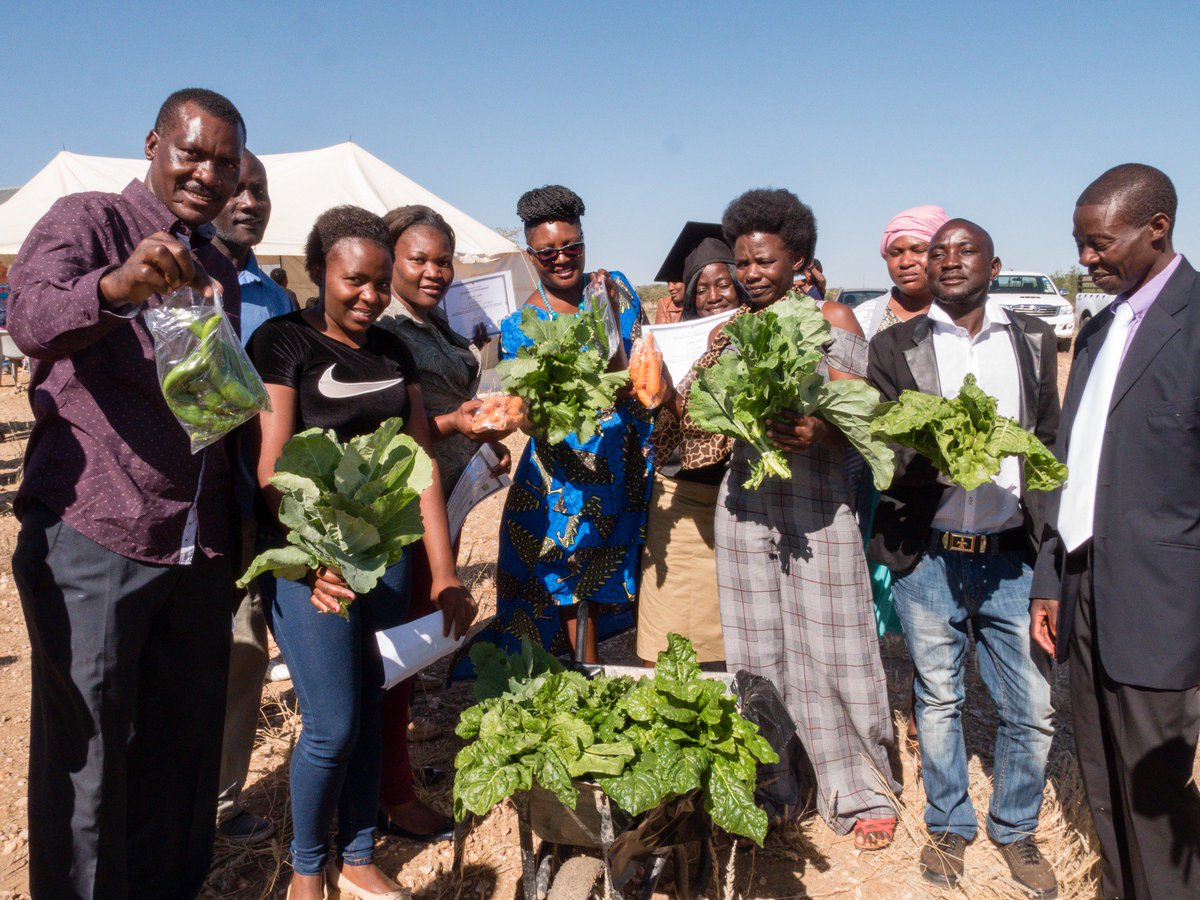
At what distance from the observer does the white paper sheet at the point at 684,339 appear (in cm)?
353

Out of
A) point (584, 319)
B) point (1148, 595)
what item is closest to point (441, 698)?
point (584, 319)

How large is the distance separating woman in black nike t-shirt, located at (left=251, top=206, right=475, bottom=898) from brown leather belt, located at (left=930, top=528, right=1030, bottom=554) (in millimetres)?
1818

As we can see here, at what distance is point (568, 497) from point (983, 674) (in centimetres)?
195

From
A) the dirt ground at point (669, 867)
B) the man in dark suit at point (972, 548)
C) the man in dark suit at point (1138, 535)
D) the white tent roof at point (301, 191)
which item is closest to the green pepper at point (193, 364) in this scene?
the dirt ground at point (669, 867)

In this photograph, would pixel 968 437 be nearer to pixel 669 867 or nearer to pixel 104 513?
pixel 669 867

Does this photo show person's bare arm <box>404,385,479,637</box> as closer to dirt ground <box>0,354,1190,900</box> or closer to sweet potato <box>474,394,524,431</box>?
sweet potato <box>474,394,524,431</box>

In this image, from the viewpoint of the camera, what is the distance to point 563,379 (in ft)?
10.8

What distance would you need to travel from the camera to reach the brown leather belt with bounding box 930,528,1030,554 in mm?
3170

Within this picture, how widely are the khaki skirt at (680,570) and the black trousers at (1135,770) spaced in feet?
5.01

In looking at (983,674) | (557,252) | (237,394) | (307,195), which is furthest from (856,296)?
(237,394)

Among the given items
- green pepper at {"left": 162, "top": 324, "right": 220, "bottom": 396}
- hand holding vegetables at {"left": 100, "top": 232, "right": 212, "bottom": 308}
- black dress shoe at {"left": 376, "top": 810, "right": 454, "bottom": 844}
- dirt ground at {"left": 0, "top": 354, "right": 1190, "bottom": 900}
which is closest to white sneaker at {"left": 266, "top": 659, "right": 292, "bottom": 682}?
dirt ground at {"left": 0, "top": 354, "right": 1190, "bottom": 900}

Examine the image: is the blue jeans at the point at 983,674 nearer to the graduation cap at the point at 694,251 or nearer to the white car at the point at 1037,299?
the graduation cap at the point at 694,251

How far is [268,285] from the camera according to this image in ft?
12.1

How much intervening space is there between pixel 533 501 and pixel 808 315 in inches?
Answer: 68.6
